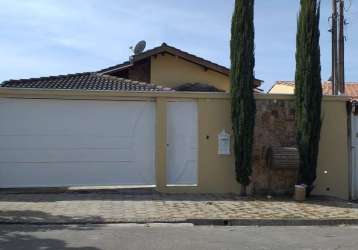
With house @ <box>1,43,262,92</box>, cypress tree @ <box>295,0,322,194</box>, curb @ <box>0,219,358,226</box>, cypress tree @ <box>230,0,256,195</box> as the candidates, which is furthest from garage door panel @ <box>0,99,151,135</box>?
house @ <box>1,43,262,92</box>

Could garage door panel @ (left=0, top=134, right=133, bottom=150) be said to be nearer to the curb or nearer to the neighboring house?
the curb

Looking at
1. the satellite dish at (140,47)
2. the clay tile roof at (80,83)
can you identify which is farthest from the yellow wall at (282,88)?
the clay tile roof at (80,83)

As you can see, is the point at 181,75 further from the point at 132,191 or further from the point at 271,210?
the point at 271,210

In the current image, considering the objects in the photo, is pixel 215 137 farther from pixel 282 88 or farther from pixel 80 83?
pixel 282 88

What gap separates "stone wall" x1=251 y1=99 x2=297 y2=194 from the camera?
1606 cm

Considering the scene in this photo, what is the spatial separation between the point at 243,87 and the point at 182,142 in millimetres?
2135

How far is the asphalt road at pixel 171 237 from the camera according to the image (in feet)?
30.5

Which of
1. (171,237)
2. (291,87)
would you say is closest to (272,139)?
(171,237)

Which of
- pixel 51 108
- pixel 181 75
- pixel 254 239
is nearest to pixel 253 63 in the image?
pixel 51 108

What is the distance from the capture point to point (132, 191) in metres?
15.5

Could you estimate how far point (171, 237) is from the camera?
10156mm

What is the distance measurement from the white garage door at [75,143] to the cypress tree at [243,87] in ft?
7.21

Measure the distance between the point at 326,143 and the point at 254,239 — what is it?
7.12 m

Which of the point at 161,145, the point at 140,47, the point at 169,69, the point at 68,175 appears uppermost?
the point at 140,47
